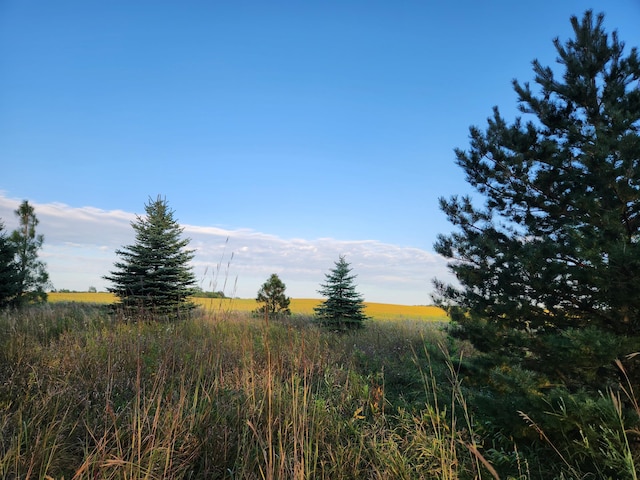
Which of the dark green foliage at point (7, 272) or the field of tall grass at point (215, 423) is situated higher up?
the dark green foliage at point (7, 272)

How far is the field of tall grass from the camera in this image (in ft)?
8.30

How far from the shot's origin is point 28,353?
16.3ft

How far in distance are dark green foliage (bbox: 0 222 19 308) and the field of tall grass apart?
8.89 metres

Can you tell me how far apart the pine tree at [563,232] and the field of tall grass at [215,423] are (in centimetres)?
79

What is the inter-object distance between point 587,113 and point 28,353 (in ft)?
25.1

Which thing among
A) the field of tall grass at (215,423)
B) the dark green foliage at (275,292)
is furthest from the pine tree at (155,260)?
the field of tall grass at (215,423)

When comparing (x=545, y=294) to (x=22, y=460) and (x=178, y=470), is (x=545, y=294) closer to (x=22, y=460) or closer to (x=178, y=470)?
(x=178, y=470)

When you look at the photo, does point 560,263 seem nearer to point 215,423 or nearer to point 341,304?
point 215,423

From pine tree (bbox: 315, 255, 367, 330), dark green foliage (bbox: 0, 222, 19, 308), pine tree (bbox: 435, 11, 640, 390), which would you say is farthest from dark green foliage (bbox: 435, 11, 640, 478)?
dark green foliage (bbox: 0, 222, 19, 308)

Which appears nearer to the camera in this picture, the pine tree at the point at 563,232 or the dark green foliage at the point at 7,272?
the pine tree at the point at 563,232

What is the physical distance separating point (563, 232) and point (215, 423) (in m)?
4.21

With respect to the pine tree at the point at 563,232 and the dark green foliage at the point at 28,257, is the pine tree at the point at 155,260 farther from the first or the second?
the pine tree at the point at 563,232

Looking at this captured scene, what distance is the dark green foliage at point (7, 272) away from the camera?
41.6 feet

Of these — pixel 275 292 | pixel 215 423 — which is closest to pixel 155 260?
pixel 275 292
